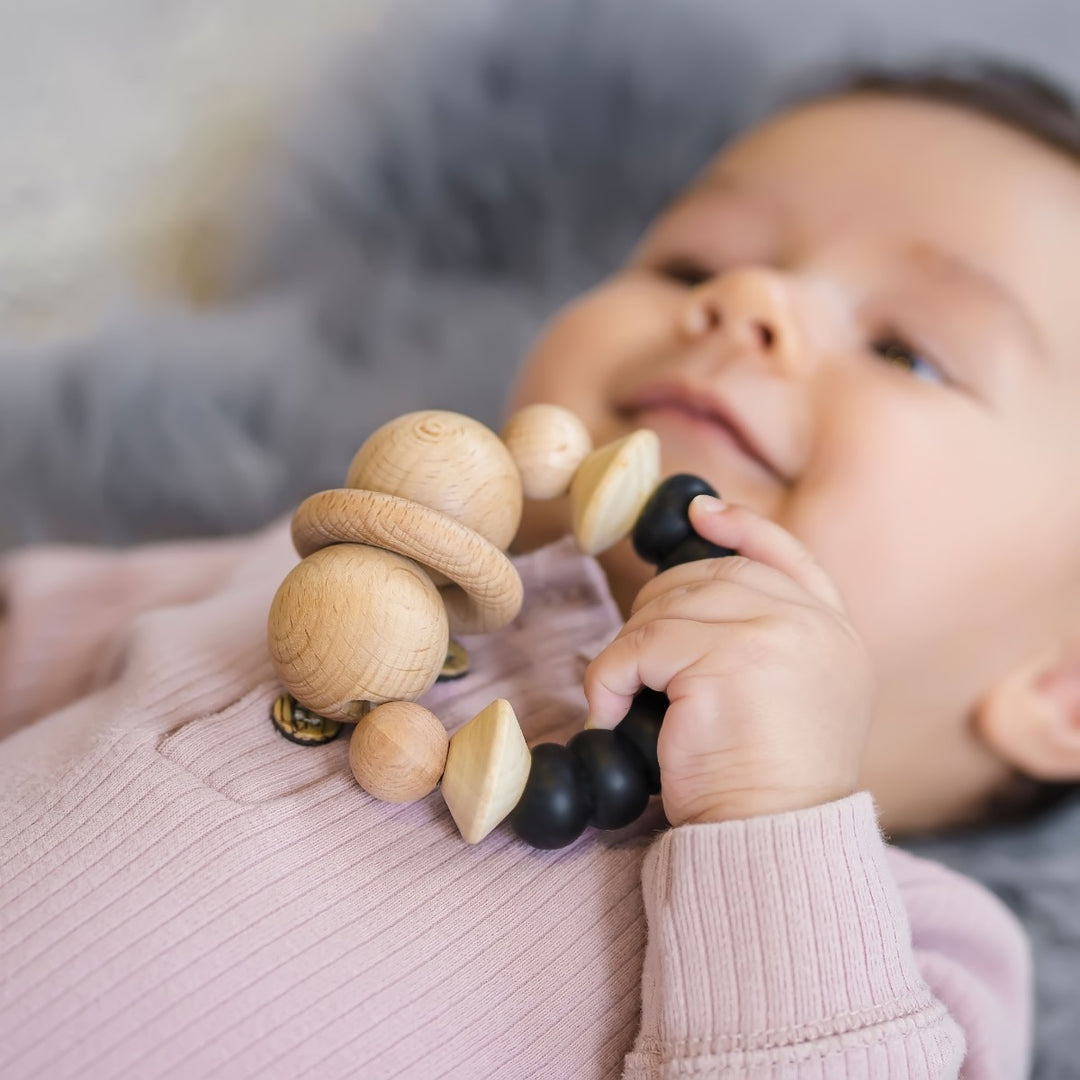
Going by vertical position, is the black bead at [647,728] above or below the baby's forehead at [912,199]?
below

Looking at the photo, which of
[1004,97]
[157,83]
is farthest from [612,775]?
[157,83]

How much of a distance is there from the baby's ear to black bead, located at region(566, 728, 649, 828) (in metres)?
0.44

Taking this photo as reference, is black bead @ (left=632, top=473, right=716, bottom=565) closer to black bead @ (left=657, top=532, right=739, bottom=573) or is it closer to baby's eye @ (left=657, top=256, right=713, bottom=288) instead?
black bead @ (left=657, top=532, right=739, bottom=573)

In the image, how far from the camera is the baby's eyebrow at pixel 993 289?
32.8 inches

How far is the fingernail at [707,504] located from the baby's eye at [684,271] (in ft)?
1.27

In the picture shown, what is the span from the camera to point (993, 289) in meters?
0.83

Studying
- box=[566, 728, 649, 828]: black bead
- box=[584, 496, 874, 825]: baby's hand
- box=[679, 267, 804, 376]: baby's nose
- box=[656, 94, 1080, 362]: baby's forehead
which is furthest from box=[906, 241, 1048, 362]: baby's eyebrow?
box=[566, 728, 649, 828]: black bead

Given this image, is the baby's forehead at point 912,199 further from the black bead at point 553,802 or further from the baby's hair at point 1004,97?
the black bead at point 553,802

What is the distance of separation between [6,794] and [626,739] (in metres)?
0.34

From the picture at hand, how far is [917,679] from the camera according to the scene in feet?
2.79

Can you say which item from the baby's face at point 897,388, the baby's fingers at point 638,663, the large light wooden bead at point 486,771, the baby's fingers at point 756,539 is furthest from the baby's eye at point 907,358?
the large light wooden bead at point 486,771

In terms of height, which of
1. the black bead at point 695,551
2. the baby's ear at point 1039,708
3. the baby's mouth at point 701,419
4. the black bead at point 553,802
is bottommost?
the baby's ear at point 1039,708

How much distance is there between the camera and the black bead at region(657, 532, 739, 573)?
64cm

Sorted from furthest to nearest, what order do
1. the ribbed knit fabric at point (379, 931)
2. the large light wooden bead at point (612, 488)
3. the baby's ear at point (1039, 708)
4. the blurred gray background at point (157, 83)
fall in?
1. the blurred gray background at point (157, 83)
2. the baby's ear at point (1039, 708)
3. the large light wooden bead at point (612, 488)
4. the ribbed knit fabric at point (379, 931)
